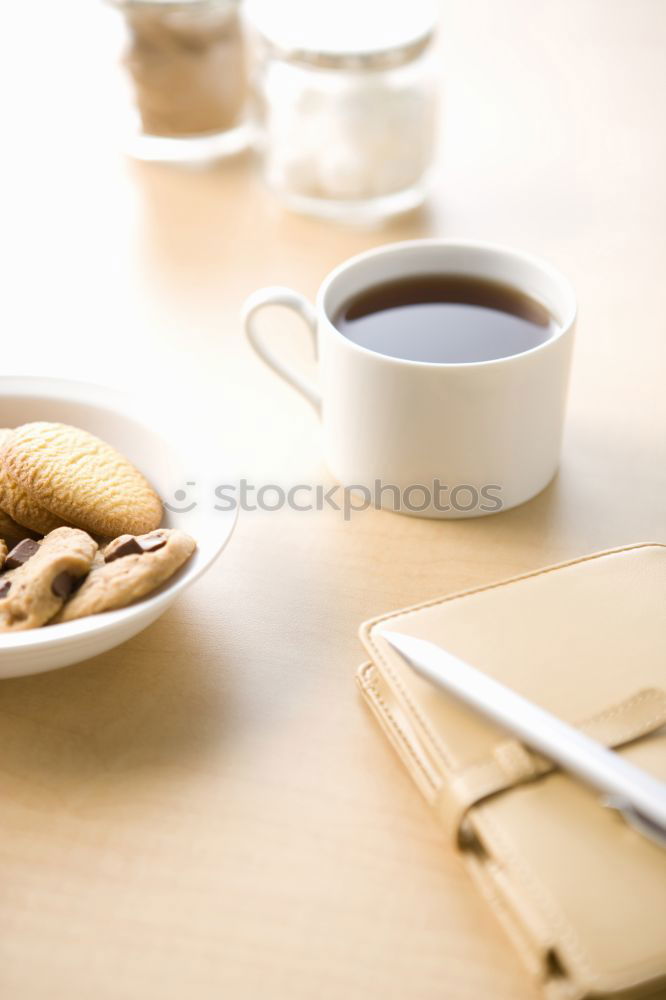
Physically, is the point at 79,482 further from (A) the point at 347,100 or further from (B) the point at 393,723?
(A) the point at 347,100

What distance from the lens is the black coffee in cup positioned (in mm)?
730

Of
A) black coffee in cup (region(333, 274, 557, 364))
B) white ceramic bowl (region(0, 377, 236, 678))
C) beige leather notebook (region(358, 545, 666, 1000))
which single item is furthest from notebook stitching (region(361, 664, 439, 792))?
black coffee in cup (region(333, 274, 557, 364))

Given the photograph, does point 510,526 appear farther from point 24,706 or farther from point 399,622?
point 24,706

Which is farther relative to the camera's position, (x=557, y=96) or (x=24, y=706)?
(x=557, y=96)

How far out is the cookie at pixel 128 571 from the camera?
55 centimetres

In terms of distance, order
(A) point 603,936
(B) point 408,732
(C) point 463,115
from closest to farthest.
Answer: (A) point 603,936 < (B) point 408,732 < (C) point 463,115

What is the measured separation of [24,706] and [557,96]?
104 centimetres

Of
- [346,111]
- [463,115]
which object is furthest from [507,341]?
[463,115]

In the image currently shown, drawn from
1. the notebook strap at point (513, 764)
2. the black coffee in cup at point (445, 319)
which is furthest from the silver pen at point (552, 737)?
the black coffee in cup at point (445, 319)

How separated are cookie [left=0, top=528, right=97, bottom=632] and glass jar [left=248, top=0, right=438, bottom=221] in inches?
22.0

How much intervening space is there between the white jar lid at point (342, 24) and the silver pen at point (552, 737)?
2.03 ft

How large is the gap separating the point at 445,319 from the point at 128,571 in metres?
0.32

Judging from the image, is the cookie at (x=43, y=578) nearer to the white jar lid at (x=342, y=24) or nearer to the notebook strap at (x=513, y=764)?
the notebook strap at (x=513, y=764)

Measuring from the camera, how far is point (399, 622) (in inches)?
23.2
